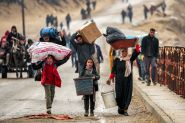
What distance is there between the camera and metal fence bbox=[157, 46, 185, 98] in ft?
65.1

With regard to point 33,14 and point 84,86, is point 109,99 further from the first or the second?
point 33,14

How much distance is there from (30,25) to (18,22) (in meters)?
1.57

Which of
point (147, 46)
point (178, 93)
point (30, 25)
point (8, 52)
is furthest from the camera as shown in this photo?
point (30, 25)

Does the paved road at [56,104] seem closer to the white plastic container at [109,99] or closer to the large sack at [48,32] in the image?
the white plastic container at [109,99]

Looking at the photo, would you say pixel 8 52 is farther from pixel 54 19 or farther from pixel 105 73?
pixel 54 19

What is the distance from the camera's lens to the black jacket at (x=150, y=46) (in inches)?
942

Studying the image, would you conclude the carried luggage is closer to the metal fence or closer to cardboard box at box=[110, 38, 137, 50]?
cardboard box at box=[110, 38, 137, 50]

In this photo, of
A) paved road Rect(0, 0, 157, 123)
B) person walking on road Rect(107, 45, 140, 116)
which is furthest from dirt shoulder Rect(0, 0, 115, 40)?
person walking on road Rect(107, 45, 140, 116)

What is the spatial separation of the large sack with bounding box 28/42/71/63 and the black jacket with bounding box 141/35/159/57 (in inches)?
313

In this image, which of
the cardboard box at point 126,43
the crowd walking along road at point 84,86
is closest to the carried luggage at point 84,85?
the crowd walking along road at point 84,86

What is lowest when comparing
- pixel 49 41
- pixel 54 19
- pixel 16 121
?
pixel 16 121

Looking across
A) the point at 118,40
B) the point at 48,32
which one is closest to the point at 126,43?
the point at 118,40

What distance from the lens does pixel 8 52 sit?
30.7 meters

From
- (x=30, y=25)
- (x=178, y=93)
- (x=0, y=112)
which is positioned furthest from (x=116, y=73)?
(x=30, y=25)
